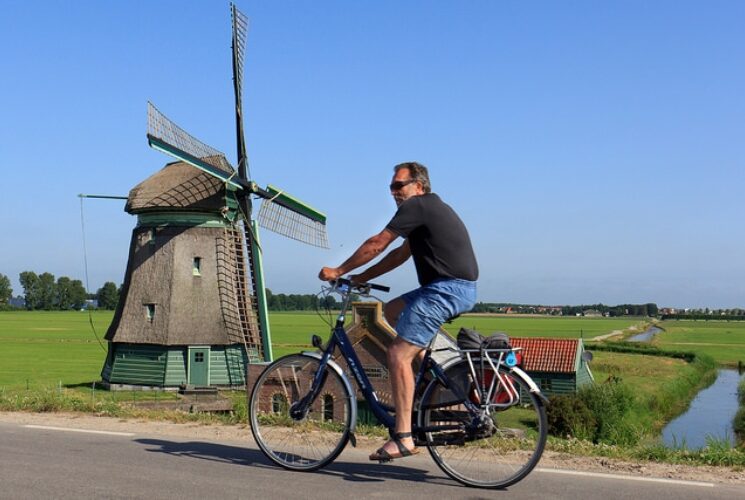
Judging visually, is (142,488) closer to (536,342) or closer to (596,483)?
(596,483)

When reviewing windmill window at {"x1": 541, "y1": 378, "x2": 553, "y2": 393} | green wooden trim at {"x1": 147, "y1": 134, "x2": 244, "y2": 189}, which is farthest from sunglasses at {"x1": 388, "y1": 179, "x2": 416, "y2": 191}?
windmill window at {"x1": 541, "y1": 378, "x2": 553, "y2": 393}

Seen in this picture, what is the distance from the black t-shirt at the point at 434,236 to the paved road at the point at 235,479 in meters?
1.34

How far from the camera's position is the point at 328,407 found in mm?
6039

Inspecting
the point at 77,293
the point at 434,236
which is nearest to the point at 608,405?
the point at 434,236

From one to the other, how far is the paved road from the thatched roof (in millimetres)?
23836

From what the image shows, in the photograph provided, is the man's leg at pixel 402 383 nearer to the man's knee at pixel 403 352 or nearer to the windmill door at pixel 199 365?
the man's knee at pixel 403 352

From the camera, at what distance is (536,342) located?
4716 cm

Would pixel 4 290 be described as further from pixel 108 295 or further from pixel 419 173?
pixel 419 173

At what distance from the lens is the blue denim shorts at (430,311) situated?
5102 millimetres

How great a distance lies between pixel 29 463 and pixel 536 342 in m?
43.6

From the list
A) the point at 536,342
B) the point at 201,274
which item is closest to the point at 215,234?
the point at 201,274

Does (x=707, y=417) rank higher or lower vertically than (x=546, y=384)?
lower

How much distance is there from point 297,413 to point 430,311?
134cm

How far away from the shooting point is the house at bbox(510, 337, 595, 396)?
4397 centimetres
